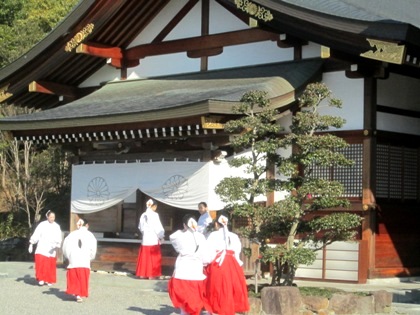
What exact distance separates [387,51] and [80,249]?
5.51 meters

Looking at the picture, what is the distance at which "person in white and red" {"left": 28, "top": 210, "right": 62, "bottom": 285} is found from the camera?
14.3 m

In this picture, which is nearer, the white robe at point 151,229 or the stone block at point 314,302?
the stone block at point 314,302

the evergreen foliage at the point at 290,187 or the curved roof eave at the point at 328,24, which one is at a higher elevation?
the curved roof eave at the point at 328,24

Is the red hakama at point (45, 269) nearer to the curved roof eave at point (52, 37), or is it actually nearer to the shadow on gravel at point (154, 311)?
the shadow on gravel at point (154, 311)

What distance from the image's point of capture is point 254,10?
14578mm

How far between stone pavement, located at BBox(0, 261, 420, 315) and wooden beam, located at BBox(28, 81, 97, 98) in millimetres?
4206

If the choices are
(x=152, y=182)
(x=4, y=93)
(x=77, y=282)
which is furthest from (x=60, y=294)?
(x=4, y=93)

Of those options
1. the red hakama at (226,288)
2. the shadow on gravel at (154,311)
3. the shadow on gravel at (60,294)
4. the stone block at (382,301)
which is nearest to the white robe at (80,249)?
the shadow on gravel at (60,294)

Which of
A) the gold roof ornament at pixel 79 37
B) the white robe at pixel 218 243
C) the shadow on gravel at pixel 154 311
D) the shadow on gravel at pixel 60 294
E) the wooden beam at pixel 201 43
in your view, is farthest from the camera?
the gold roof ornament at pixel 79 37

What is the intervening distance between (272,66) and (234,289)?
6.28m

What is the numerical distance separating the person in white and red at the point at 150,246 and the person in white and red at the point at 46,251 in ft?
5.05

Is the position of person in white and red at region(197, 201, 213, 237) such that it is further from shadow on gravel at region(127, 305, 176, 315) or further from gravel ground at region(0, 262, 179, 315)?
shadow on gravel at region(127, 305, 176, 315)

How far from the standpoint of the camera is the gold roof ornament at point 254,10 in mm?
14406

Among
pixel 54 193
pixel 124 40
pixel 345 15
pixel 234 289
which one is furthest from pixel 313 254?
pixel 54 193
